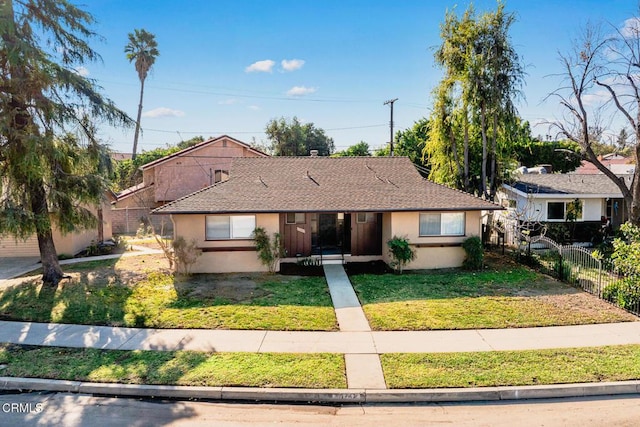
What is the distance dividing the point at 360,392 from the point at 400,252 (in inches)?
332

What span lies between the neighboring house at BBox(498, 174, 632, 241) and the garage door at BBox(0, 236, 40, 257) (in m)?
21.9

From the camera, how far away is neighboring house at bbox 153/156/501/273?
568 inches

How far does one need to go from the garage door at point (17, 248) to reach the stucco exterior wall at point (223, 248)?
8976 millimetres

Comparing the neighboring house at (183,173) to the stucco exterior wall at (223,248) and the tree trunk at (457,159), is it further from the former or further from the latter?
the stucco exterior wall at (223,248)

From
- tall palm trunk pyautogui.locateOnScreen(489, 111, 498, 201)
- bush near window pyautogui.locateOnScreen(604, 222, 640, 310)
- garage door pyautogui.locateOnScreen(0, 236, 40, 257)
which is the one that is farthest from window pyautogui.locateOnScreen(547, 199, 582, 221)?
garage door pyautogui.locateOnScreen(0, 236, 40, 257)

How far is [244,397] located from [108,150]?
10932 mm

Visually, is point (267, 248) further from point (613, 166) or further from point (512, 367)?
point (613, 166)

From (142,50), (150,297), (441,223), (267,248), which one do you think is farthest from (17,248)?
(142,50)

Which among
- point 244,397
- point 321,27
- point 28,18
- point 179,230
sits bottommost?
point 244,397

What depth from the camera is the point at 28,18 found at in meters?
12.1

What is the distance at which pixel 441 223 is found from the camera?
15.4 metres

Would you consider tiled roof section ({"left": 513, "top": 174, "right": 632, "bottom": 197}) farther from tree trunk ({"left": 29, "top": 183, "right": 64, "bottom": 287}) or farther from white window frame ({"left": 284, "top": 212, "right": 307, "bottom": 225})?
tree trunk ({"left": 29, "top": 183, "right": 64, "bottom": 287})

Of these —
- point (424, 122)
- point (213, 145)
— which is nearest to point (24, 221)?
point (213, 145)

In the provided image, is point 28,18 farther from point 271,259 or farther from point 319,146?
point 319,146
